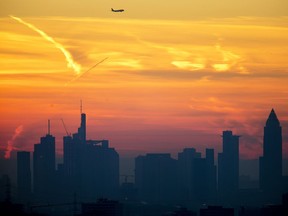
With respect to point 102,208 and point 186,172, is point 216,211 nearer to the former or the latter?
point 102,208

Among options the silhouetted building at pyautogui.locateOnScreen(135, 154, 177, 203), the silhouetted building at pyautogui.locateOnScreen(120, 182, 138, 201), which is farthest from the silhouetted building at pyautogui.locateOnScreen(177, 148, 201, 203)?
the silhouetted building at pyautogui.locateOnScreen(120, 182, 138, 201)

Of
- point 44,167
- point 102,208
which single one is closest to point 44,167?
point 44,167

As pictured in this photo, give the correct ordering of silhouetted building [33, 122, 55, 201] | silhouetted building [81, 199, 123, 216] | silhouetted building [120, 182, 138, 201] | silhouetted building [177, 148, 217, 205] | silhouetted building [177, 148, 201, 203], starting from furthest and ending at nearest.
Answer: silhouetted building [177, 148, 201, 203]
silhouetted building [177, 148, 217, 205]
silhouetted building [120, 182, 138, 201]
silhouetted building [33, 122, 55, 201]
silhouetted building [81, 199, 123, 216]

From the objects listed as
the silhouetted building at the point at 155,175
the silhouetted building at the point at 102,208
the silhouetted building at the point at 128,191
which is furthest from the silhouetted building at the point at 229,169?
the silhouetted building at the point at 102,208

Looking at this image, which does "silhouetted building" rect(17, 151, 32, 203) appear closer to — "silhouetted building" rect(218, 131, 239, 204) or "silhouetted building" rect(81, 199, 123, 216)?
"silhouetted building" rect(81, 199, 123, 216)

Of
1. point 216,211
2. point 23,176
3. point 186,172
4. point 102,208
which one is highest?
point 186,172
